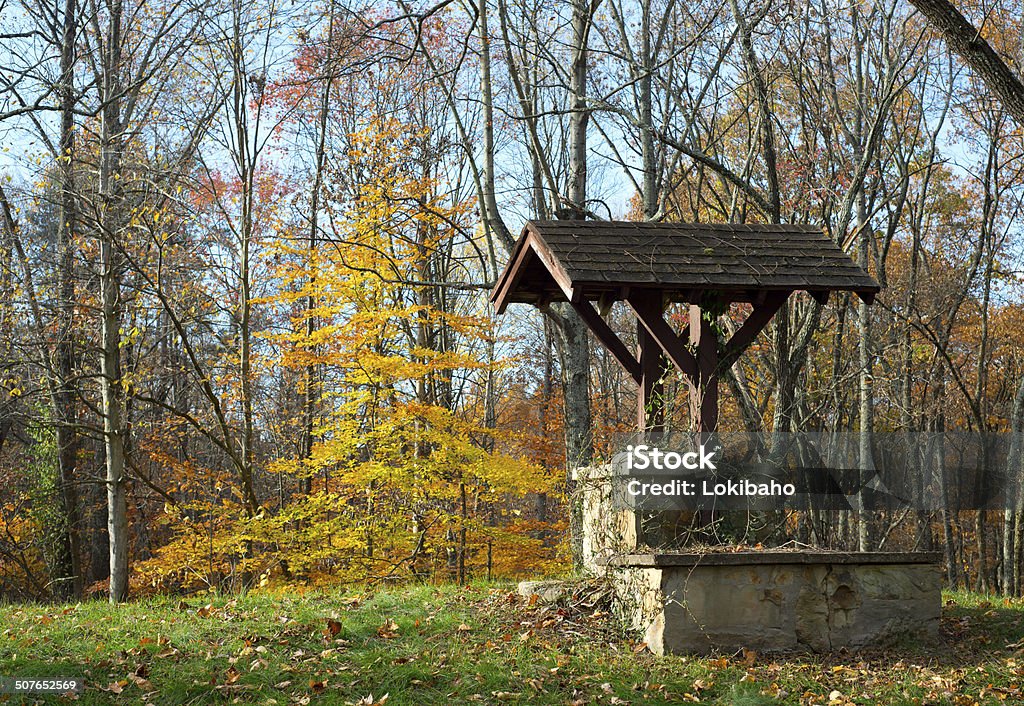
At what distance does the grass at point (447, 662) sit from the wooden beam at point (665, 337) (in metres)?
2.05

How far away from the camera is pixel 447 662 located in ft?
19.2

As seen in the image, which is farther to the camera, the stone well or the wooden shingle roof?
the wooden shingle roof

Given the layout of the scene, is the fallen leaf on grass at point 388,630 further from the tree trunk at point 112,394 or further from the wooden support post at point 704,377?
the tree trunk at point 112,394

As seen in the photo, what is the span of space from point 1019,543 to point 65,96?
573 inches

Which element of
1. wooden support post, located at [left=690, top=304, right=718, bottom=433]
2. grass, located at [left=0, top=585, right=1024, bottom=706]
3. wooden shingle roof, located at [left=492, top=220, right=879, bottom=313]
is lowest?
grass, located at [left=0, top=585, right=1024, bottom=706]

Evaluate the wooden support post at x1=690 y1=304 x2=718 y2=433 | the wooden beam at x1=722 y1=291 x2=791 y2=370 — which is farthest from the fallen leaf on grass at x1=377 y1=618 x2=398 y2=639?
the wooden beam at x1=722 y1=291 x2=791 y2=370

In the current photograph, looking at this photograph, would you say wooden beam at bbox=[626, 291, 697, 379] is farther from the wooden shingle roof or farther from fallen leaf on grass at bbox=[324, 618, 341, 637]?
fallen leaf on grass at bbox=[324, 618, 341, 637]

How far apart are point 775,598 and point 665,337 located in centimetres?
214

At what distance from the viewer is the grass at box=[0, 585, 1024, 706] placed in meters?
5.40

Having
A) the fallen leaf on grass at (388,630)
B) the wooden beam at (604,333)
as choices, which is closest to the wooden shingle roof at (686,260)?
the wooden beam at (604,333)

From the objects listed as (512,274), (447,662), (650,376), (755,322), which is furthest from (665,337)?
(447,662)

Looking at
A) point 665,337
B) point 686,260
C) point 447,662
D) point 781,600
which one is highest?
point 686,260

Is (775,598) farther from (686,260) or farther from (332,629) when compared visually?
(332,629)

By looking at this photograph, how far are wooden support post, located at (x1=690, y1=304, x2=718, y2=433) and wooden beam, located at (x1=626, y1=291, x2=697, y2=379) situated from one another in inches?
3.0
